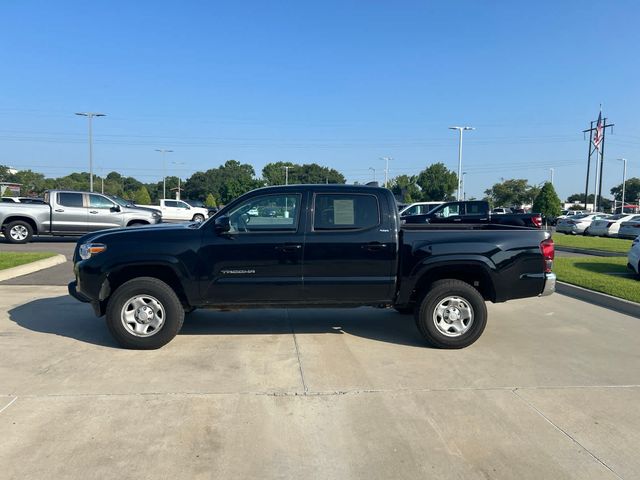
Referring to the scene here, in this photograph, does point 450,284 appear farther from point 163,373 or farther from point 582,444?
point 163,373

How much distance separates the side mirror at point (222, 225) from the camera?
559 cm

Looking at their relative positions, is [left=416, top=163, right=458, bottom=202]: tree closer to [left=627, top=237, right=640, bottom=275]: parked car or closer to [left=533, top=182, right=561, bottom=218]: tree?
[left=533, top=182, right=561, bottom=218]: tree

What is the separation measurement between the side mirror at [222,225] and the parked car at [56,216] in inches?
501

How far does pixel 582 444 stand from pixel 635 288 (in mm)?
6745

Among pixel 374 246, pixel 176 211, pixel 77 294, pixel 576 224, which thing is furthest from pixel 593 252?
pixel 176 211

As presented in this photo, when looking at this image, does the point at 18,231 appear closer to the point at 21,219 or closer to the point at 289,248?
the point at 21,219

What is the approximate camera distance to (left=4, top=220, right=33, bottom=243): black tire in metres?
16.6

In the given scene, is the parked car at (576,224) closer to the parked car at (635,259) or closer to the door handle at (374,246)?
the parked car at (635,259)

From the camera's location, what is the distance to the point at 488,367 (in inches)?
208

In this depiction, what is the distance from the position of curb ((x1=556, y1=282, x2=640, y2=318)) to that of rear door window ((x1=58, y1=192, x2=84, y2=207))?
14.8 m

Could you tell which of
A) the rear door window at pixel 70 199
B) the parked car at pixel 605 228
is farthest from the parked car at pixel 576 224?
the rear door window at pixel 70 199

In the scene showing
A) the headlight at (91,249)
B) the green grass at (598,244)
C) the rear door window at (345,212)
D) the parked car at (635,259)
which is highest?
the rear door window at (345,212)

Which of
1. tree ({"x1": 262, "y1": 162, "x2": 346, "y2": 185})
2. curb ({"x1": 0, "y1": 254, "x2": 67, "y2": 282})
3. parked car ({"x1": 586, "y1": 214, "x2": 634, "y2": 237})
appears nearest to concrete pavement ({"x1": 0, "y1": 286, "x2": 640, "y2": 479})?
curb ({"x1": 0, "y1": 254, "x2": 67, "y2": 282})

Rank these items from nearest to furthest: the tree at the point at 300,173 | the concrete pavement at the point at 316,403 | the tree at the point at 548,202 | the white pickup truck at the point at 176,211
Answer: the concrete pavement at the point at 316,403
the white pickup truck at the point at 176,211
the tree at the point at 548,202
the tree at the point at 300,173
